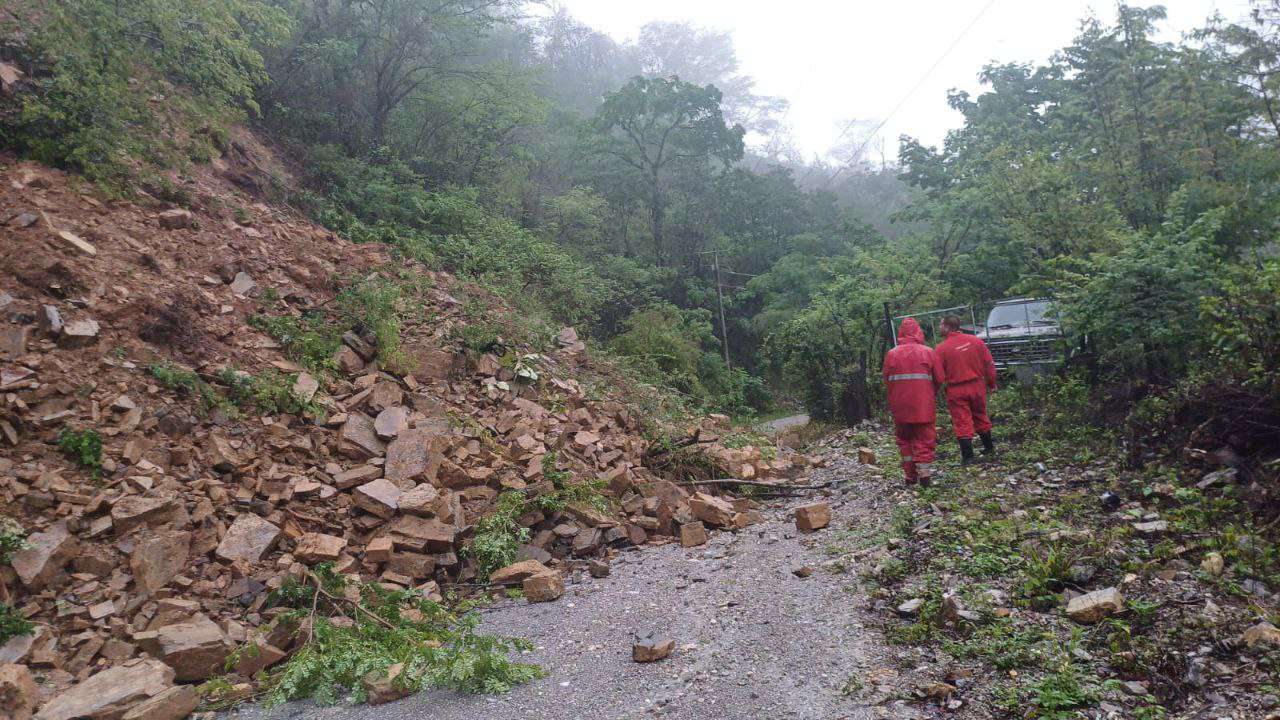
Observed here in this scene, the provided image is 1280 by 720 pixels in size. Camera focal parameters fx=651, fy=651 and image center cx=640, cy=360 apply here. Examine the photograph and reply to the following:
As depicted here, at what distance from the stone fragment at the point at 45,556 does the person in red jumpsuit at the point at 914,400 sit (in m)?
6.49

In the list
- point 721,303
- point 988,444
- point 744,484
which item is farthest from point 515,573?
point 721,303

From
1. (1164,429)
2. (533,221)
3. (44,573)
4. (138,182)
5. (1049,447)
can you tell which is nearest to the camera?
(44,573)

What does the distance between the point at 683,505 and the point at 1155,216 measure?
7957mm

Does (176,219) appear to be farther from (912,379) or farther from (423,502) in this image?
(912,379)

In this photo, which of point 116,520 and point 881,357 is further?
point 881,357

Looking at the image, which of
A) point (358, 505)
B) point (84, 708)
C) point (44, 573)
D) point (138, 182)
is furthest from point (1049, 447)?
point (138, 182)

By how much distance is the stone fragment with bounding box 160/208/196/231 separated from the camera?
7.72 metres

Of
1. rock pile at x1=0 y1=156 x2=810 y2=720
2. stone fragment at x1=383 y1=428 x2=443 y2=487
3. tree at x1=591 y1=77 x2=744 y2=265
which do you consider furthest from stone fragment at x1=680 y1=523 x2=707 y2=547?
tree at x1=591 y1=77 x2=744 y2=265

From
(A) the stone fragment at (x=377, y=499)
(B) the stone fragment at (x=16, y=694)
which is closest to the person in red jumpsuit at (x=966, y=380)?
(A) the stone fragment at (x=377, y=499)

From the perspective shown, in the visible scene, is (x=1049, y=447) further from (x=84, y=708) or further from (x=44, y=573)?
(x=44, y=573)

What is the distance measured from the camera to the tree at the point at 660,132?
79.8 ft

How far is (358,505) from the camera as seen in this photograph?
18.3ft

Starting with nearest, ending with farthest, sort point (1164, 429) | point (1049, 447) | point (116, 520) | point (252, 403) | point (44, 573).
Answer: point (44, 573), point (116, 520), point (1164, 429), point (252, 403), point (1049, 447)

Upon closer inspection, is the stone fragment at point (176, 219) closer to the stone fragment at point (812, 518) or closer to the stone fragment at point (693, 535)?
the stone fragment at point (693, 535)
